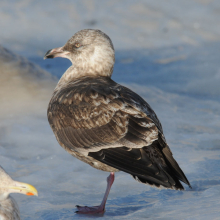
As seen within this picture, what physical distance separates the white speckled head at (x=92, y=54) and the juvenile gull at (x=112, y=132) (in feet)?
1.22

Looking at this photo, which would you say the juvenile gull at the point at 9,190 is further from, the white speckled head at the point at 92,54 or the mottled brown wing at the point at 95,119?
the white speckled head at the point at 92,54

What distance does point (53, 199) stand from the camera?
462cm

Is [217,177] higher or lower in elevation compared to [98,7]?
lower

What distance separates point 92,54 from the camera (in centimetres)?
548

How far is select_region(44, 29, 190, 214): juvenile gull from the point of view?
163 inches

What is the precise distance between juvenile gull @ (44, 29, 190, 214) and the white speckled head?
37cm

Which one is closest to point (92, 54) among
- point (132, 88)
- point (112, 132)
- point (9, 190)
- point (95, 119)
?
point (95, 119)

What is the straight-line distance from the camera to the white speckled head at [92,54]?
5.44m

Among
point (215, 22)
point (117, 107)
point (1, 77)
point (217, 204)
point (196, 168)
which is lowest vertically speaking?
point (217, 204)

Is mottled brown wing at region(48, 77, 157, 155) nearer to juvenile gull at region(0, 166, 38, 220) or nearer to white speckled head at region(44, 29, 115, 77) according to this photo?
white speckled head at region(44, 29, 115, 77)

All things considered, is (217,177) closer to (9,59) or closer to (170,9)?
(9,59)

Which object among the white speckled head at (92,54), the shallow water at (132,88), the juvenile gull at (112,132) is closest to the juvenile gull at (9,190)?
the shallow water at (132,88)

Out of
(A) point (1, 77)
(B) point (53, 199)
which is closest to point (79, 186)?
(B) point (53, 199)

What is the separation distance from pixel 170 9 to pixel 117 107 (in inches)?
338
